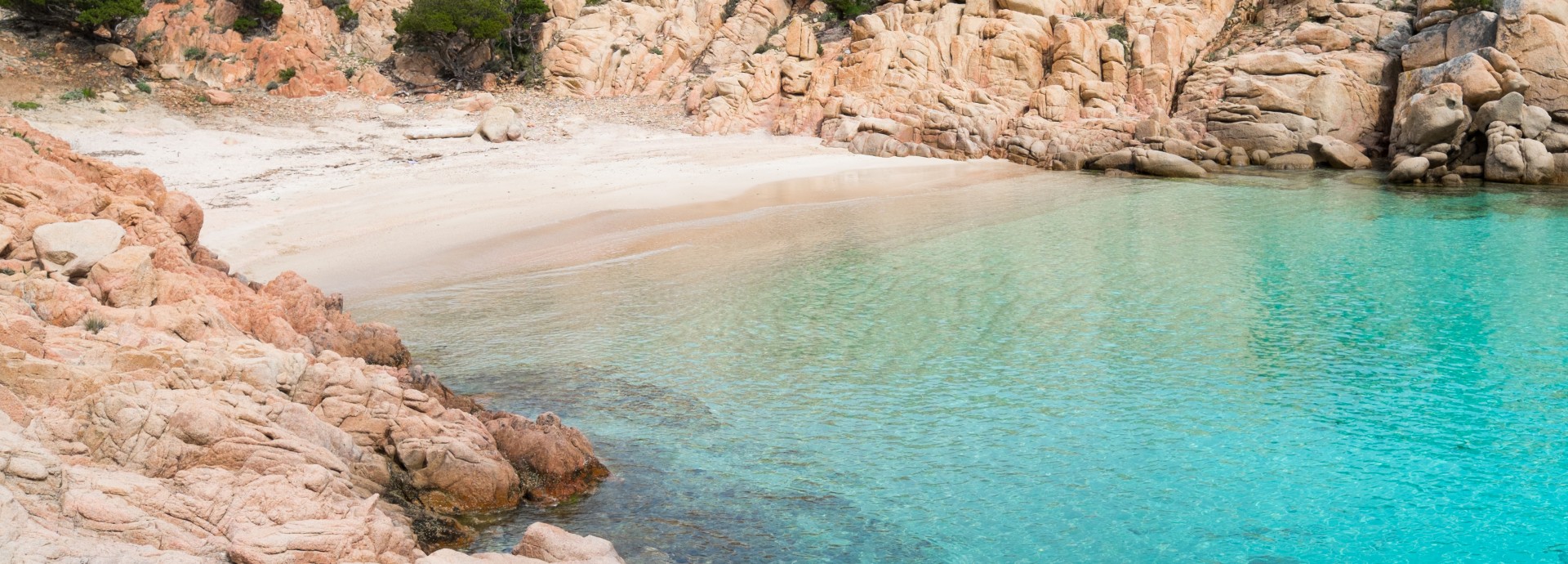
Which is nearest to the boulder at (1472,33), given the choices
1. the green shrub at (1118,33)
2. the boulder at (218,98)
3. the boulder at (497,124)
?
the green shrub at (1118,33)

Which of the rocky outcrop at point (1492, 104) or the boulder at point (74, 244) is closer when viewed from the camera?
the boulder at point (74, 244)

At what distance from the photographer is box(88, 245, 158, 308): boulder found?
26.6 ft

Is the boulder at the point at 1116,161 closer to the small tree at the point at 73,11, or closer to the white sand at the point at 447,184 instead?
the white sand at the point at 447,184

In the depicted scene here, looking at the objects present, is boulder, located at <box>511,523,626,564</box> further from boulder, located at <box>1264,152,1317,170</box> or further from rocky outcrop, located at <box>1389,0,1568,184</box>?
boulder, located at <box>1264,152,1317,170</box>

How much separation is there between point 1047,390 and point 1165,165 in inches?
825

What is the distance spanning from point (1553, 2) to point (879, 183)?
801 inches

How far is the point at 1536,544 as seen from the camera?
742 cm

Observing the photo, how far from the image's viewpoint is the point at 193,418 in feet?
20.1

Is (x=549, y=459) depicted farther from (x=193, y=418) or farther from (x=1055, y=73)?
(x=1055, y=73)

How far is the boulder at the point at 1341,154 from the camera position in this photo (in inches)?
1197

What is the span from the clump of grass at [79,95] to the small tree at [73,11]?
13.2 ft

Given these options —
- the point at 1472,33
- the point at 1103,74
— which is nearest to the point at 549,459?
the point at 1103,74

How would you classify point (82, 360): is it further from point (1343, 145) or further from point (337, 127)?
point (1343, 145)

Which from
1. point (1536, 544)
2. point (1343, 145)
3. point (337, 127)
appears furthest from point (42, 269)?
point (1343, 145)
